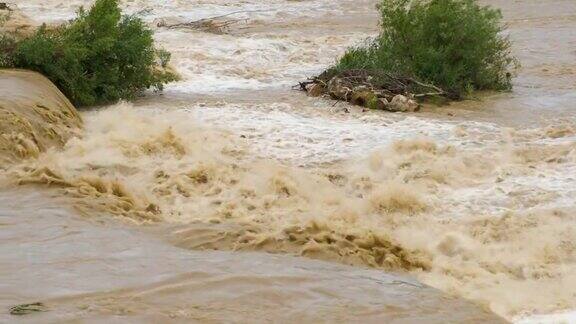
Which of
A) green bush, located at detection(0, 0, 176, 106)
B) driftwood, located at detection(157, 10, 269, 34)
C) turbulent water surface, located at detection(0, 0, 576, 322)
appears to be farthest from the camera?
driftwood, located at detection(157, 10, 269, 34)

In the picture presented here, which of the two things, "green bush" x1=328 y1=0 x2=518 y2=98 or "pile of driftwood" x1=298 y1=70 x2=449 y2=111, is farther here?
"green bush" x1=328 y1=0 x2=518 y2=98

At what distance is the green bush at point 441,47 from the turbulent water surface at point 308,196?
0.54m

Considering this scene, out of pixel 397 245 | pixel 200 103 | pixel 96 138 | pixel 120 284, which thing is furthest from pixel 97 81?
pixel 120 284

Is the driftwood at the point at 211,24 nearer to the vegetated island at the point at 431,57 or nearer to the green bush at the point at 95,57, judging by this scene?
the green bush at the point at 95,57

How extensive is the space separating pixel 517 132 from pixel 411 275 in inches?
168

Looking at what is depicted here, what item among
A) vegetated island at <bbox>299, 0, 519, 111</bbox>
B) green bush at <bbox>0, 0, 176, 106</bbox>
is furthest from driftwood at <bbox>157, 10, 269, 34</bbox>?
vegetated island at <bbox>299, 0, 519, 111</bbox>

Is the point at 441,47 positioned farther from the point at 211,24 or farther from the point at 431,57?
the point at 211,24

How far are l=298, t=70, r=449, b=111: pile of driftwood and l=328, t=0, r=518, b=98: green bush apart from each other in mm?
204

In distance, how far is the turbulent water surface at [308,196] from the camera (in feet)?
15.6

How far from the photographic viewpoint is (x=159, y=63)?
12750 millimetres

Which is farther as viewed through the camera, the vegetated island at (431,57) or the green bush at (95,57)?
the vegetated island at (431,57)

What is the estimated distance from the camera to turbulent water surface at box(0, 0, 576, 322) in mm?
4766

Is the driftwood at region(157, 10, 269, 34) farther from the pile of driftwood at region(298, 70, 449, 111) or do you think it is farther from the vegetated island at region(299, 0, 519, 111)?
the pile of driftwood at region(298, 70, 449, 111)

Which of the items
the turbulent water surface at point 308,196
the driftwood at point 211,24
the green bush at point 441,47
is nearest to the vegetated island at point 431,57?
the green bush at point 441,47
